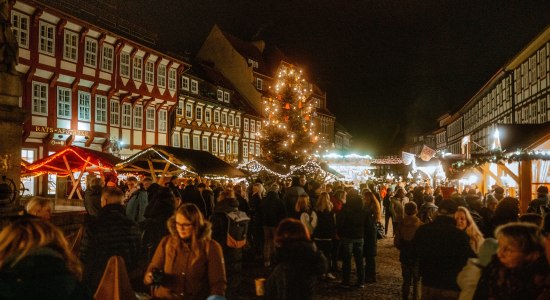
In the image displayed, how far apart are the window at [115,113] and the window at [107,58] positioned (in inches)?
89.3

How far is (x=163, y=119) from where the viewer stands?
38.4 m

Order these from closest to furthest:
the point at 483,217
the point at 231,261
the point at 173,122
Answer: the point at 231,261, the point at 483,217, the point at 173,122

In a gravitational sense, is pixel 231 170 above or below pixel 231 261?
above

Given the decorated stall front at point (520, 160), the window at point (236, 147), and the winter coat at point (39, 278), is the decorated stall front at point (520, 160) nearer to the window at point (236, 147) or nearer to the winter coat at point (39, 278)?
the winter coat at point (39, 278)

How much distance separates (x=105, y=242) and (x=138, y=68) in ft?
102

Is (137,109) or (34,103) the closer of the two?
(34,103)

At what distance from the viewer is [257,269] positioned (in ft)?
38.3

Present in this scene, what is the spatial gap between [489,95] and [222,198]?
162 feet

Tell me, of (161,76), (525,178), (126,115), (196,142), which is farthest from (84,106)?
(525,178)

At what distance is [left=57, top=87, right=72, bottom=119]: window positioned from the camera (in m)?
28.6

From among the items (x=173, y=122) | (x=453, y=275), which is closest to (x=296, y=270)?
(x=453, y=275)

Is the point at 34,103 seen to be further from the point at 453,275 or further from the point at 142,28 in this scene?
the point at 453,275

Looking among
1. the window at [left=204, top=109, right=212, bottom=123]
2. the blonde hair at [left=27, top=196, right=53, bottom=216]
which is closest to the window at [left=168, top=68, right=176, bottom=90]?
the window at [left=204, top=109, right=212, bottom=123]

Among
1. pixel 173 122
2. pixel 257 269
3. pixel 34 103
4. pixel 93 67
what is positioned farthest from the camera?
pixel 173 122
